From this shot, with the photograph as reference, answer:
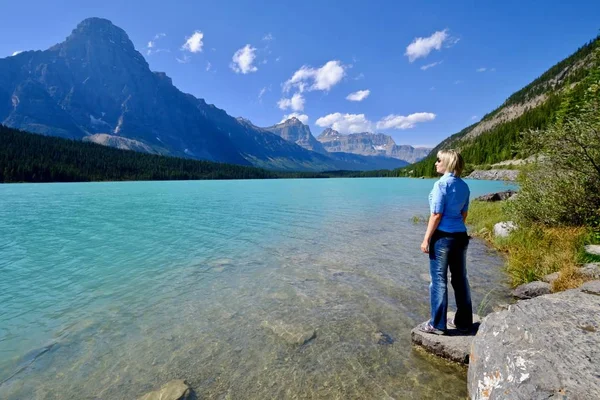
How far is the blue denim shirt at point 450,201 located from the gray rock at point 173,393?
552 centimetres

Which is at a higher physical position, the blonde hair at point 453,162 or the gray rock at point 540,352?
the blonde hair at point 453,162

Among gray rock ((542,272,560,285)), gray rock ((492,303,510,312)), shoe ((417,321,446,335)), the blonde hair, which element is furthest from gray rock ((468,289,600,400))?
gray rock ((542,272,560,285))

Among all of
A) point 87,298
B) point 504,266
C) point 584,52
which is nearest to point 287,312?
point 87,298

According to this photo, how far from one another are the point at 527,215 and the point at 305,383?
1431cm

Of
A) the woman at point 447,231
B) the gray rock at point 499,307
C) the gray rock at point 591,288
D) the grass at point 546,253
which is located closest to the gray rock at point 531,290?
the grass at point 546,253

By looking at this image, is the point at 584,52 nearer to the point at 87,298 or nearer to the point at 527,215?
the point at 527,215

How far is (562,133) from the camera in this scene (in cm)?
1080

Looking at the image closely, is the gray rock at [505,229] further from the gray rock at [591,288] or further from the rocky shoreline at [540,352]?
the rocky shoreline at [540,352]

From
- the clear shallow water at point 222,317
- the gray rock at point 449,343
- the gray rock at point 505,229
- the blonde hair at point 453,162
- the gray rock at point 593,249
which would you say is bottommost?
the clear shallow water at point 222,317

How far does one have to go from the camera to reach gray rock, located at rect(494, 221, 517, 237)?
50.8ft

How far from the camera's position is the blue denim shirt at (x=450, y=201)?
19.4ft

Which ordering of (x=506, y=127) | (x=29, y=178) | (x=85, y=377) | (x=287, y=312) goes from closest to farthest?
(x=85, y=377) < (x=287, y=312) < (x=29, y=178) < (x=506, y=127)

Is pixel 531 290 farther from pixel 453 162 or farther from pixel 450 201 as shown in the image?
pixel 453 162

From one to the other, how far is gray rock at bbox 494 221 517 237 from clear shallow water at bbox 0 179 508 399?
1.14m
